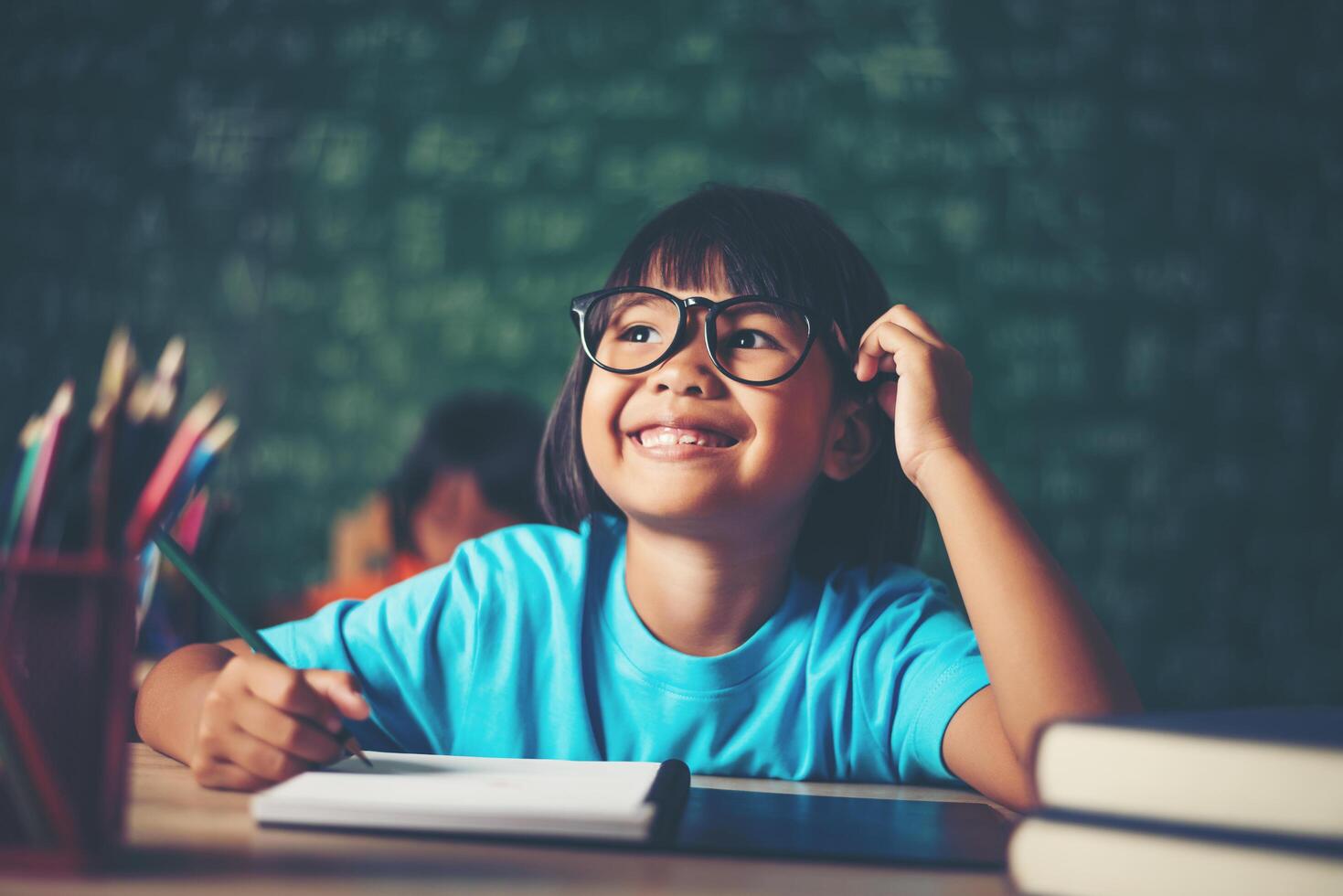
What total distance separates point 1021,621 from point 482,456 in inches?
73.9

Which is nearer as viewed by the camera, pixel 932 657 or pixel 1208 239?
pixel 932 657

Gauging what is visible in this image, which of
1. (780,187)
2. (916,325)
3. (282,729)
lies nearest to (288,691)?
(282,729)

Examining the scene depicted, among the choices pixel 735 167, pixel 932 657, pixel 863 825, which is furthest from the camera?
pixel 735 167

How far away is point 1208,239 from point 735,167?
1.24 m

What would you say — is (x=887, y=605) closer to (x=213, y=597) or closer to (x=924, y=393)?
(x=924, y=393)

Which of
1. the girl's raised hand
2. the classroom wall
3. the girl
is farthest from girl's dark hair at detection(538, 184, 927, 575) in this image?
the classroom wall

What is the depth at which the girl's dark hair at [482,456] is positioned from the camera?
2.37m

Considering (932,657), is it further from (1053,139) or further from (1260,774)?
(1053,139)

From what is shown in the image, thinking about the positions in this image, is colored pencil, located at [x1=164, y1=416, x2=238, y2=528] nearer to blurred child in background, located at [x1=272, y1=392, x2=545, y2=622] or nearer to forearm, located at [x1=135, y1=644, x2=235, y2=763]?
forearm, located at [x1=135, y1=644, x2=235, y2=763]

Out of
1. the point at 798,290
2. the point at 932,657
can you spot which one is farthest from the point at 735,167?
the point at 932,657

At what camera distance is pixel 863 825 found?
61 cm

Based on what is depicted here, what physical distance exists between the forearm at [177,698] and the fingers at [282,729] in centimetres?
12

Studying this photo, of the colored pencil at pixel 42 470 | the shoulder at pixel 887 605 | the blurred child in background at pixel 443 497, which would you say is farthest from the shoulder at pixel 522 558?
the blurred child in background at pixel 443 497

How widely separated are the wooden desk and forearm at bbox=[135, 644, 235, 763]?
0.21 meters
